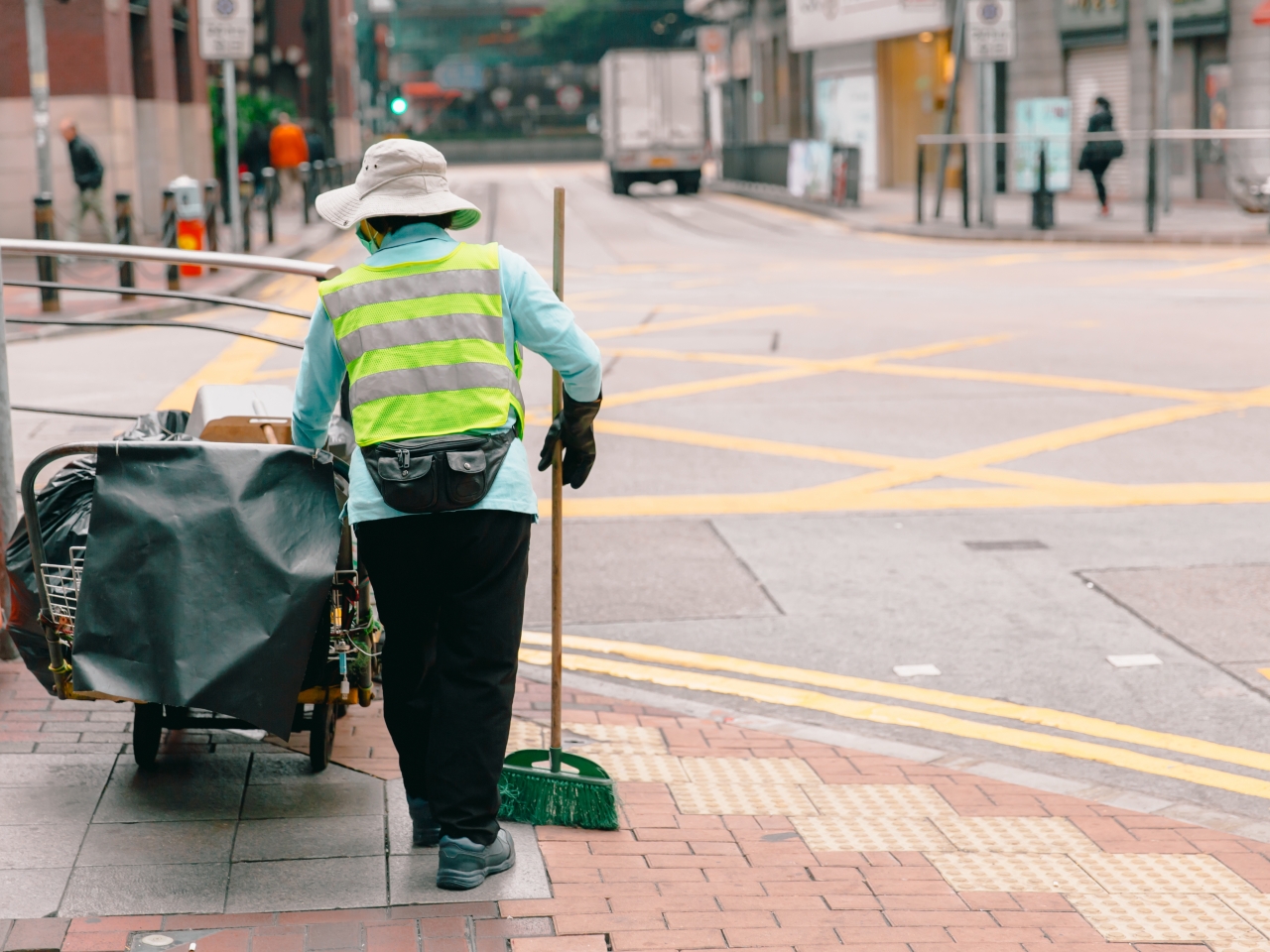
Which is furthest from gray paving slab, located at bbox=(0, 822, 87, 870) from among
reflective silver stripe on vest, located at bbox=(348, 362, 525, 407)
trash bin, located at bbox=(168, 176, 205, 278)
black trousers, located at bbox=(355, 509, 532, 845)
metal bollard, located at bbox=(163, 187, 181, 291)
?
trash bin, located at bbox=(168, 176, 205, 278)

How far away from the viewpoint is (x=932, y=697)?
215 inches

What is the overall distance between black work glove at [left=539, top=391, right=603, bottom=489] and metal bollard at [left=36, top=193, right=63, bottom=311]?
12362 millimetres

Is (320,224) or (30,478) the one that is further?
(320,224)

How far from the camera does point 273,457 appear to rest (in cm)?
379

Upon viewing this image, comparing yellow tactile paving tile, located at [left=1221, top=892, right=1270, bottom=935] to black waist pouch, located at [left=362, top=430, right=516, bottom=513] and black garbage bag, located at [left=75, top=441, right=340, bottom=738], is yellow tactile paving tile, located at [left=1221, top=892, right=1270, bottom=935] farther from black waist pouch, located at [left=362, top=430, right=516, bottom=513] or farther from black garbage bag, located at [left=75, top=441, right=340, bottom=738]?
black garbage bag, located at [left=75, top=441, right=340, bottom=738]

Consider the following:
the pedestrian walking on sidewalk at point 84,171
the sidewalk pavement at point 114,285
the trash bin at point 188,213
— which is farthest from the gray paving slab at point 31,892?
the pedestrian walking on sidewalk at point 84,171

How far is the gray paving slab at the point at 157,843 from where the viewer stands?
3750 millimetres

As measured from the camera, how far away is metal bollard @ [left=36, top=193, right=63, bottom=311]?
15211 millimetres

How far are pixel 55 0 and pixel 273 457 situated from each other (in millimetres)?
21005

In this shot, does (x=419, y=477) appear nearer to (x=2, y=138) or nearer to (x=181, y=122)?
(x=2, y=138)

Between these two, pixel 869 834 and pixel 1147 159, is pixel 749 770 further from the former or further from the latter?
pixel 1147 159

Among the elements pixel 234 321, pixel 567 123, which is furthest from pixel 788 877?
pixel 567 123

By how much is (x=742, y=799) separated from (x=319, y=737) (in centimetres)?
111

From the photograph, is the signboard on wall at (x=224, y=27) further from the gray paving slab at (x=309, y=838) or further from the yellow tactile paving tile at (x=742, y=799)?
the gray paving slab at (x=309, y=838)
